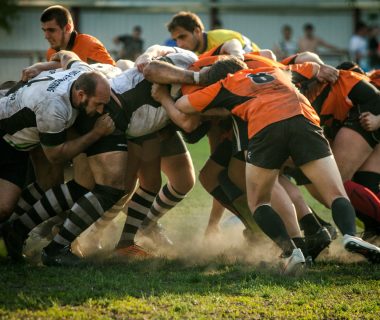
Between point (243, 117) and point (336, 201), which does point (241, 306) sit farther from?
point (243, 117)

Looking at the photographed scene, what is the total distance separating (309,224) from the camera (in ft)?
22.9

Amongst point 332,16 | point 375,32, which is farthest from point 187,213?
point 332,16

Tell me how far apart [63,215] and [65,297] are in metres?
2.30

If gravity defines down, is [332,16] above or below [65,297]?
below

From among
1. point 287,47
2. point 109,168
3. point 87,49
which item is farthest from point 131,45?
point 109,168

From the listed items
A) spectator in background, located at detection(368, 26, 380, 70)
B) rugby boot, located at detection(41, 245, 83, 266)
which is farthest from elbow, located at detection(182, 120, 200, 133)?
spectator in background, located at detection(368, 26, 380, 70)

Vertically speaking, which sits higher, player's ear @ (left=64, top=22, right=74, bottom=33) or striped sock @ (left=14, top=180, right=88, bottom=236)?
player's ear @ (left=64, top=22, right=74, bottom=33)

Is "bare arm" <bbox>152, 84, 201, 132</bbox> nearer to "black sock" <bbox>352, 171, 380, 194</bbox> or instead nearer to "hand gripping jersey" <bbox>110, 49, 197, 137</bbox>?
"hand gripping jersey" <bbox>110, 49, 197, 137</bbox>

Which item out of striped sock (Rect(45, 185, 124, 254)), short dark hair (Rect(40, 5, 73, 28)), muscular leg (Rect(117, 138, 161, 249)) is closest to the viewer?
striped sock (Rect(45, 185, 124, 254))

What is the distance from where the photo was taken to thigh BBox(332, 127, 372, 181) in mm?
7375

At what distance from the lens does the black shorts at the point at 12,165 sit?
22.3 ft

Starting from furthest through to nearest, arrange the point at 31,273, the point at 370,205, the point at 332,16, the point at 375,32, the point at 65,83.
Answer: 1. the point at 332,16
2. the point at 375,32
3. the point at 370,205
4. the point at 65,83
5. the point at 31,273

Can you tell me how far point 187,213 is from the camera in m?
9.19

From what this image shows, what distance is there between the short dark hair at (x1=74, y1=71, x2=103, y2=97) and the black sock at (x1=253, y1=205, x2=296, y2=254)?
160cm
